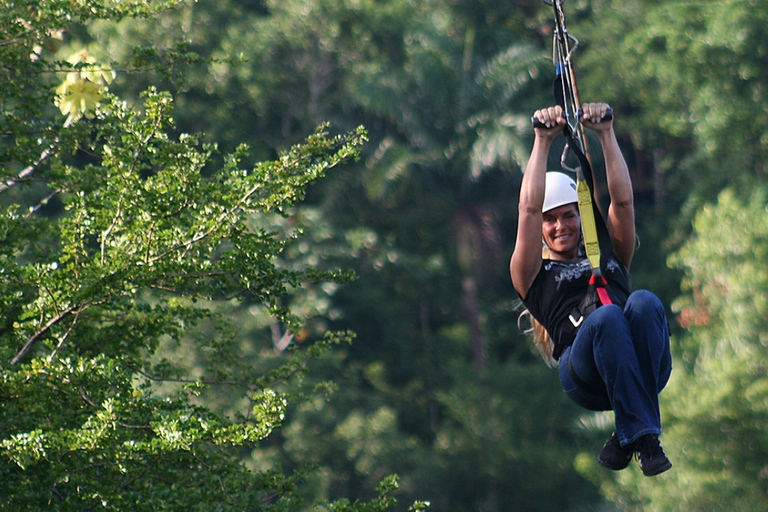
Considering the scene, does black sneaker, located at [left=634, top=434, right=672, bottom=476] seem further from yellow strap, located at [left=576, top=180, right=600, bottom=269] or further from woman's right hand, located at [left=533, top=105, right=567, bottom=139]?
woman's right hand, located at [left=533, top=105, right=567, bottom=139]

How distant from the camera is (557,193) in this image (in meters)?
6.39

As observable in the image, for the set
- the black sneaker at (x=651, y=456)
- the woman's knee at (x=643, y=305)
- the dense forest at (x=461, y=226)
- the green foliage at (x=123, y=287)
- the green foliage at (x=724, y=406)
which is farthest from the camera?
the dense forest at (x=461, y=226)

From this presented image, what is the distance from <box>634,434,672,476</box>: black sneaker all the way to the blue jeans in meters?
0.06

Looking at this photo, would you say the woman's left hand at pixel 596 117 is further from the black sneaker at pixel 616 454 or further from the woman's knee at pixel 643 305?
the black sneaker at pixel 616 454

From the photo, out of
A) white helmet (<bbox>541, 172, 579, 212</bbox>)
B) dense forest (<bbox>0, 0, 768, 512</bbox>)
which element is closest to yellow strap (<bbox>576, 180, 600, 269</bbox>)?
white helmet (<bbox>541, 172, 579, 212</bbox>)

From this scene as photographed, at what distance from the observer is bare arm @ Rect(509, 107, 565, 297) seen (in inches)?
231

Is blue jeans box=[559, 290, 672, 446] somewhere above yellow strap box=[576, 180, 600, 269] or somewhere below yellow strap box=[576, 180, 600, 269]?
below

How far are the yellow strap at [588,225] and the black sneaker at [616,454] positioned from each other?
28.6 inches

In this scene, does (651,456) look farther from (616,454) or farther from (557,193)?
(557,193)

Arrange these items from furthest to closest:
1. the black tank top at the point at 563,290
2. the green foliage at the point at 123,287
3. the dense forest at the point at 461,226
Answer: the dense forest at the point at 461,226 → the green foliage at the point at 123,287 → the black tank top at the point at 563,290

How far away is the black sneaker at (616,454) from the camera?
18.9 feet

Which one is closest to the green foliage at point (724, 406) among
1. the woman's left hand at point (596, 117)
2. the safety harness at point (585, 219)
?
the safety harness at point (585, 219)

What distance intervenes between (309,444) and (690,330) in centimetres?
726

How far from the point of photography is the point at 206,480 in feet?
26.6
